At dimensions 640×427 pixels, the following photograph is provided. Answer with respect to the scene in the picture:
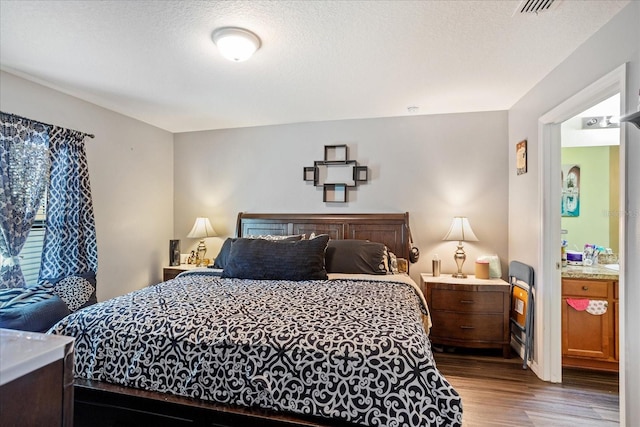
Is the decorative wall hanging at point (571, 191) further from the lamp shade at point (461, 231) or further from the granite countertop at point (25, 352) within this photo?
the granite countertop at point (25, 352)

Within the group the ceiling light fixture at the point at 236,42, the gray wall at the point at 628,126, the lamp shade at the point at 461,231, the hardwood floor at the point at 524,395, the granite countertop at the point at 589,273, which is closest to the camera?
the gray wall at the point at 628,126

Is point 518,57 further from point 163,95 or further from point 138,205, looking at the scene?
point 138,205

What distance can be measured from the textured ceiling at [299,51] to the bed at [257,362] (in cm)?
165

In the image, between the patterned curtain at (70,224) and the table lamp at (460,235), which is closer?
the patterned curtain at (70,224)

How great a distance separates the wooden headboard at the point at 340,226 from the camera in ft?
11.5

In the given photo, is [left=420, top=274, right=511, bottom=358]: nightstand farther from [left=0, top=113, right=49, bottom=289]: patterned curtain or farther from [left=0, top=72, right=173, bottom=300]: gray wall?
[left=0, top=113, right=49, bottom=289]: patterned curtain

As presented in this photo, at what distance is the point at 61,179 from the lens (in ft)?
9.37

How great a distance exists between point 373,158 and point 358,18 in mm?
1957

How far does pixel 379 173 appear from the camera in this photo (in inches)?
145

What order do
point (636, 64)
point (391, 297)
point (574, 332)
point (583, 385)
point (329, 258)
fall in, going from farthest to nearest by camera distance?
point (329, 258)
point (574, 332)
point (583, 385)
point (391, 297)
point (636, 64)

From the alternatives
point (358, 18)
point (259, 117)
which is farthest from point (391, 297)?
point (259, 117)

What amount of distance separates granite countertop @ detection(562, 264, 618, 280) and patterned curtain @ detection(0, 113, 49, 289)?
440 centimetres

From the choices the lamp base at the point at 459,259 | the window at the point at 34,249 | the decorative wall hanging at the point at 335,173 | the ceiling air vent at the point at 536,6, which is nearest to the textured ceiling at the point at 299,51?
the ceiling air vent at the point at 536,6

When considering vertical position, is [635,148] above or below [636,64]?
below
